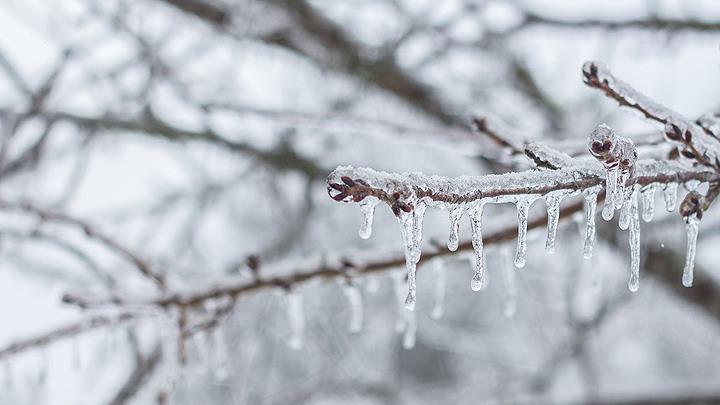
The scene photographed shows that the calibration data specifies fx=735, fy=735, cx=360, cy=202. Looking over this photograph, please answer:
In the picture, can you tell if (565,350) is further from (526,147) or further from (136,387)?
(526,147)

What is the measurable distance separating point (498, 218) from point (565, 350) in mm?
2642

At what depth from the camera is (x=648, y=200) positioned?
73cm

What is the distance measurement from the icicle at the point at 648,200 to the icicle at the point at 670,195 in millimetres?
15

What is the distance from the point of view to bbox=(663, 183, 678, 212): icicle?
0.71 meters

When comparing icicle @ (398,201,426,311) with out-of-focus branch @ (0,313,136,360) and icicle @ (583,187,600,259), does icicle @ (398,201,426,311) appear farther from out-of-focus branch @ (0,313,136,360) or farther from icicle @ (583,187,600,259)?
out-of-focus branch @ (0,313,136,360)

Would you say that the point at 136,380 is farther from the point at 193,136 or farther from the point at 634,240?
the point at 193,136

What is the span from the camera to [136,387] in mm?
1262

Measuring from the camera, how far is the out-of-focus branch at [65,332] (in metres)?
1.00

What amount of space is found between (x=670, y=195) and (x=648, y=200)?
0.10 feet

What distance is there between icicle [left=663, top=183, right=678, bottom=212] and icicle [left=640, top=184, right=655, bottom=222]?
15mm

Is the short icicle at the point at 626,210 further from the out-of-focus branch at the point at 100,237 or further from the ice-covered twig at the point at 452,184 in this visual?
the out-of-focus branch at the point at 100,237

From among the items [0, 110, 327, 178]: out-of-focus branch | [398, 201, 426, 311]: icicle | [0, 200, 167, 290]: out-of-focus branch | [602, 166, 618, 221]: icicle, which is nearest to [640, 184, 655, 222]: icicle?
[602, 166, 618, 221]: icicle

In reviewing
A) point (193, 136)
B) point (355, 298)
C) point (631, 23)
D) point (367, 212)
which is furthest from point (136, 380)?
point (631, 23)

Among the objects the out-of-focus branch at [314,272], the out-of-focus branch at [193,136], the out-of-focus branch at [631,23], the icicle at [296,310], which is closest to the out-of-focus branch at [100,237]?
the out-of-focus branch at [314,272]
